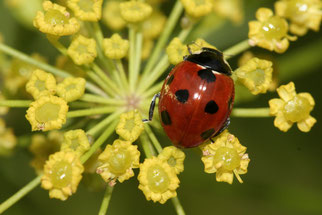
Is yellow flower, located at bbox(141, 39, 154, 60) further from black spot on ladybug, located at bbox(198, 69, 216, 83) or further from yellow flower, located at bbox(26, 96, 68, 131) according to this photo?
yellow flower, located at bbox(26, 96, 68, 131)

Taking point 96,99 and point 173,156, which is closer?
point 173,156

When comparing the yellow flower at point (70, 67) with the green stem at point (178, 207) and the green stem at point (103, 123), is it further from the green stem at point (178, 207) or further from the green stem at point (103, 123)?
the green stem at point (178, 207)

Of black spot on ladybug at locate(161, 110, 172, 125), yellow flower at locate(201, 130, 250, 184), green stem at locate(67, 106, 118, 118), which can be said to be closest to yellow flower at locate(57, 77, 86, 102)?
green stem at locate(67, 106, 118, 118)

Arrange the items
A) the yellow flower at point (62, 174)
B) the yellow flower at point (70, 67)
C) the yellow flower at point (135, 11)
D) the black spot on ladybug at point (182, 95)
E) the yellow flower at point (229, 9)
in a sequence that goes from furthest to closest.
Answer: the yellow flower at point (229, 9) < the yellow flower at point (70, 67) < the yellow flower at point (135, 11) < the black spot on ladybug at point (182, 95) < the yellow flower at point (62, 174)

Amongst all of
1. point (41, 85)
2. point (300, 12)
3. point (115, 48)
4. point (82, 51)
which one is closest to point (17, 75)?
point (41, 85)

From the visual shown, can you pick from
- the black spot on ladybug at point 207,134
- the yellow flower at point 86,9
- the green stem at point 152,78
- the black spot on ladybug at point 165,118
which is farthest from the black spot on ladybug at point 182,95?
the yellow flower at point 86,9

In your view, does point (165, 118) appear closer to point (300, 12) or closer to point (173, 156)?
point (173, 156)
